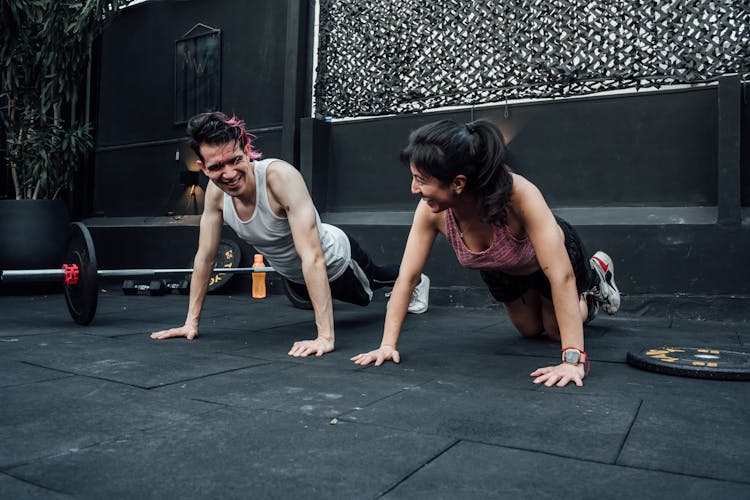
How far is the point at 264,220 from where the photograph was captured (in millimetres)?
2949

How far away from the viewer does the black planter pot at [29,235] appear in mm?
5469

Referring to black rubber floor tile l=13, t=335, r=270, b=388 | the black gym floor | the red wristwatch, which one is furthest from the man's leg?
the red wristwatch

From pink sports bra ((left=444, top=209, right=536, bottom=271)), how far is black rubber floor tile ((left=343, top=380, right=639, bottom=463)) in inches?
22.4

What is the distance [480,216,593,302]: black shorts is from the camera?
2.68 metres

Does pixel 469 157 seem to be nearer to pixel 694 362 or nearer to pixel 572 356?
pixel 572 356

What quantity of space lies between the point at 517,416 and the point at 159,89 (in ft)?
20.3

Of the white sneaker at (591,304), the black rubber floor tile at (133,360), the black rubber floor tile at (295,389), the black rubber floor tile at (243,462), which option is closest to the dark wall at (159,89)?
the black rubber floor tile at (133,360)

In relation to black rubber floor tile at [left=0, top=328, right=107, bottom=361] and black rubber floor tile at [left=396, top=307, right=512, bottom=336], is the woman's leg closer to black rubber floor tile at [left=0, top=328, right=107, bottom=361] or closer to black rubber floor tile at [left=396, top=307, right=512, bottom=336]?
black rubber floor tile at [left=396, top=307, right=512, bottom=336]

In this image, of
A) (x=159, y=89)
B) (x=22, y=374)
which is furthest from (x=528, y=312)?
(x=159, y=89)

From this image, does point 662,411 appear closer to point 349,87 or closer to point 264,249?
point 264,249

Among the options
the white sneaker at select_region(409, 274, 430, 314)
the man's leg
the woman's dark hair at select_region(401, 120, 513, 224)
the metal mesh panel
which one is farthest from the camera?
the white sneaker at select_region(409, 274, 430, 314)

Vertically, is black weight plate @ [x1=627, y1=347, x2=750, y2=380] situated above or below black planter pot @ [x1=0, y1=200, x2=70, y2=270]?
below

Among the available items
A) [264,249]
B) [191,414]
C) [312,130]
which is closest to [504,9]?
[312,130]

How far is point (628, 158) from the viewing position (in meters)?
4.36
